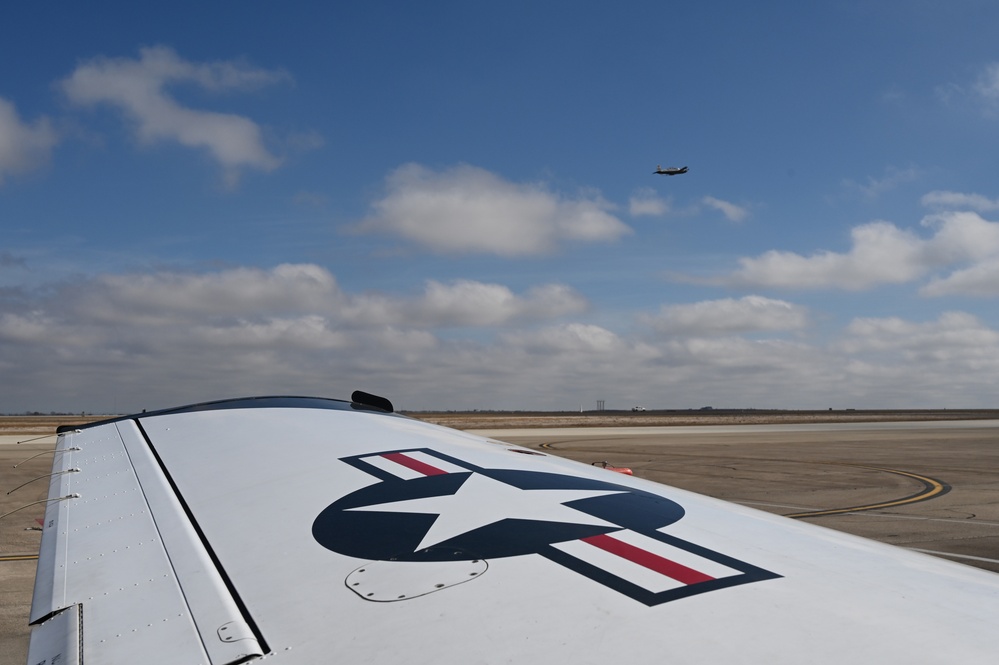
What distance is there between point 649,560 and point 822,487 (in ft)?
70.5

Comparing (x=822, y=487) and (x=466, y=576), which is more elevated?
(x=466, y=576)

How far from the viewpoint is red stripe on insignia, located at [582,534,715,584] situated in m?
2.17

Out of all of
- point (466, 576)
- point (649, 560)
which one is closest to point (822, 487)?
point (649, 560)

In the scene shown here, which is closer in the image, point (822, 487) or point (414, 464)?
point (414, 464)

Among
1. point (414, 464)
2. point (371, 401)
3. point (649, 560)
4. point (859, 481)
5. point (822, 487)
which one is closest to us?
point (649, 560)

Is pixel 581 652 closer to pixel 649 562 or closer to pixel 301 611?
pixel 649 562

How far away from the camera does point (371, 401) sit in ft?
20.0

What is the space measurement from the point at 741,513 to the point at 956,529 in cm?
1425

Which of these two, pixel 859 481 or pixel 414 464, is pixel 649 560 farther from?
pixel 859 481

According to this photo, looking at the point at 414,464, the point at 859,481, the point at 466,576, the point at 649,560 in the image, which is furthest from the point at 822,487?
the point at 466,576

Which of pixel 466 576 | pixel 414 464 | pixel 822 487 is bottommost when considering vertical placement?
pixel 822 487

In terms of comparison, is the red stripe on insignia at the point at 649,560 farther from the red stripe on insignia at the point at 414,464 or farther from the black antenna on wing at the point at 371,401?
the black antenna on wing at the point at 371,401

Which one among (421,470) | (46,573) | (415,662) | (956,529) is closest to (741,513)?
(421,470)

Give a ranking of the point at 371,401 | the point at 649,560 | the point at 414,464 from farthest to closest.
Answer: the point at 371,401 → the point at 414,464 → the point at 649,560
